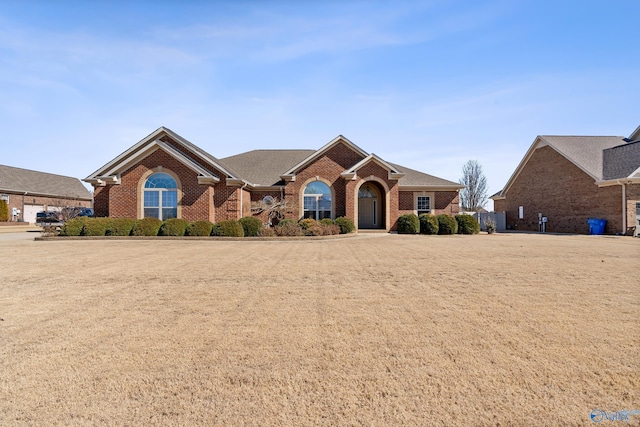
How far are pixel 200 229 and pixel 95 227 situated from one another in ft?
17.5

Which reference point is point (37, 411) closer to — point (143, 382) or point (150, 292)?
point (143, 382)

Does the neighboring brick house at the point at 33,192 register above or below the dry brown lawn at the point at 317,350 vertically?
above

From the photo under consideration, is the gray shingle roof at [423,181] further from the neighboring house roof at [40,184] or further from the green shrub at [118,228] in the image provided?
the neighboring house roof at [40,184]

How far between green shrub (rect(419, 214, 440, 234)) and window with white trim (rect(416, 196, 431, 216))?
2.93 metres

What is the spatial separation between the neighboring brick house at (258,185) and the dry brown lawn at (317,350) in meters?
14.1

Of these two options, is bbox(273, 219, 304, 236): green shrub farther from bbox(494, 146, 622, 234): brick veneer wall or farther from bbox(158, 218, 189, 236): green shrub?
bbox(494, 146, 622, 234): brick veneer wall

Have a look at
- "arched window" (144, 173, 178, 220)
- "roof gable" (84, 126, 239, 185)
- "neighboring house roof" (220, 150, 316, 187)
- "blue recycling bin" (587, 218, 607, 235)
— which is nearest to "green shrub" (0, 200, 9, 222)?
"roof gable" (84, 126, 239, 185)

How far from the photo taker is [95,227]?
19.1 metres

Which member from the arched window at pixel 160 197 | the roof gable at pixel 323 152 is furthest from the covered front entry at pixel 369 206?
the arched window at pixel 160 197

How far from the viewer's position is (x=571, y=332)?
183 inches

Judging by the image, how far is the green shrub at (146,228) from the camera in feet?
63.4

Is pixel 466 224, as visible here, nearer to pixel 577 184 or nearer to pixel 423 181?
pixel 423 181

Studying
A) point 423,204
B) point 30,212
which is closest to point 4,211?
point 30,212

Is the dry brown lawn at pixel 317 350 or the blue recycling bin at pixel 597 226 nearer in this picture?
the dry brown lawn at pixel 317 350
